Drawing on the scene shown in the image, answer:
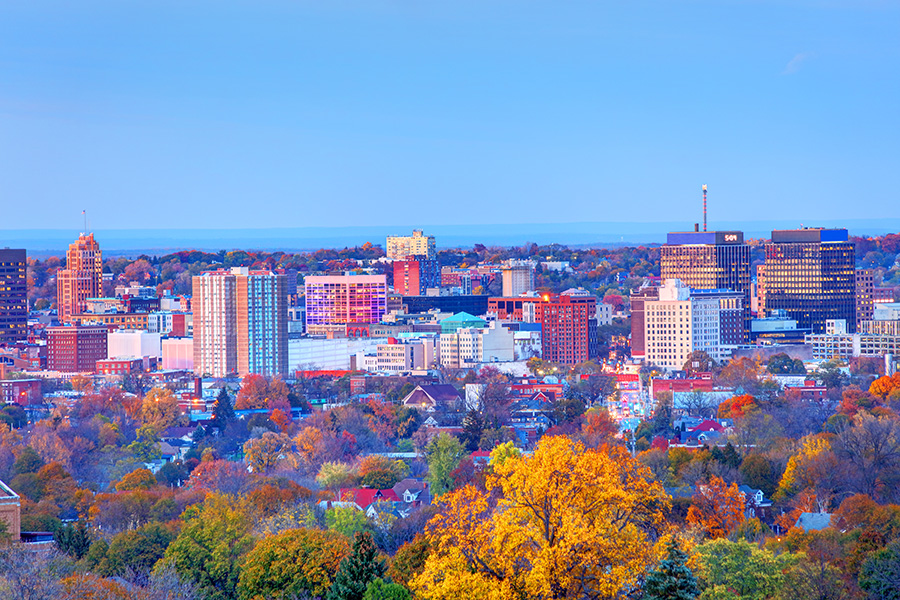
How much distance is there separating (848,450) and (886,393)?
106 ft

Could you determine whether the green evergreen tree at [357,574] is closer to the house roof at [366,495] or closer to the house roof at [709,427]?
the house roof at [366,495]

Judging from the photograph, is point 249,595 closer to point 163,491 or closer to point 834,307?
point 163,491

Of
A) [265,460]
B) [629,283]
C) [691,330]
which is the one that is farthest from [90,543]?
[629,283]

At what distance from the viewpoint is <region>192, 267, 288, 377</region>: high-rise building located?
130625 mm

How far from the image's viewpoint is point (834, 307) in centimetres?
14925

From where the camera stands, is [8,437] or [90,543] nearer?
[90,543]

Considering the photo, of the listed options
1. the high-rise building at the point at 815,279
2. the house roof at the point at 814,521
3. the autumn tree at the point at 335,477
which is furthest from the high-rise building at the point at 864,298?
the house roof at the point at 814,521

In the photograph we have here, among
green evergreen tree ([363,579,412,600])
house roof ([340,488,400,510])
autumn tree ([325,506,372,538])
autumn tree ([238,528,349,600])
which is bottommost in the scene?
house roof ([340,488,400,510])

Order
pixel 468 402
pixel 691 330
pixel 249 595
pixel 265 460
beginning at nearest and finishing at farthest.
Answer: pixel 249 595, pixel 265 460, pixel 468 402, pixel 691 330

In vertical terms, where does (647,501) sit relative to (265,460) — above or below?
above

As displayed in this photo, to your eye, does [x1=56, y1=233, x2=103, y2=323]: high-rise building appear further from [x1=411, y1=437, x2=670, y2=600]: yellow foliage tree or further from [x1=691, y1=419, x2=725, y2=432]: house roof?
[x1=411, y1=437, x2=670, y2=600]: yellow foliage tree

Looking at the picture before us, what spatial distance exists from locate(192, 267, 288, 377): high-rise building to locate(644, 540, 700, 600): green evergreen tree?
107 metres

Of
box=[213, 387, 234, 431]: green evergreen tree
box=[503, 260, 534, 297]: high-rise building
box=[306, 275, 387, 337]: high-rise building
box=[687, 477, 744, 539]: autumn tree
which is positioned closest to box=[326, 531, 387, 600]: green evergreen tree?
box=[687, 477, 744, 539]: autumn tree

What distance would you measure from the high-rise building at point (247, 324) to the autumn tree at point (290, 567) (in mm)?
97475
